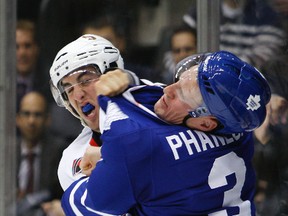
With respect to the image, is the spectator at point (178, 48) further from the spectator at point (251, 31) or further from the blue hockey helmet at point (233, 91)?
the blue hockey helmet at point (233, 91)

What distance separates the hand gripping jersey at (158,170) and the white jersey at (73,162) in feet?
1.14

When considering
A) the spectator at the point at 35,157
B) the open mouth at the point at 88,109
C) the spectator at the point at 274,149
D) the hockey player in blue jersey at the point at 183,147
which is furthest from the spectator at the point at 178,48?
the hockey player in blue jersey at the point at 183,147

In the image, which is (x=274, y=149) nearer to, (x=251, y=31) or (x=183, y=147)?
(x=251, y=31)

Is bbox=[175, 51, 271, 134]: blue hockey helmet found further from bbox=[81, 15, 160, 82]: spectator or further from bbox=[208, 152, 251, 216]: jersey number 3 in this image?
bbox=[81, 15, 160, 82]: spectator

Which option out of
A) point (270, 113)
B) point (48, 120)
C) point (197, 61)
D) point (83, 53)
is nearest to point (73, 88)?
point (83, 53)

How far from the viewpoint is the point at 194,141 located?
8.79ft

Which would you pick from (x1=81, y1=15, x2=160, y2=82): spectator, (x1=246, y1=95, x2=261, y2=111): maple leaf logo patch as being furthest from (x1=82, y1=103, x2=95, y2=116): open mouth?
(x1=81, y1=15, x2=160, y2=82): spectator

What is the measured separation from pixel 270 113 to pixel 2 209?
156 centimetres

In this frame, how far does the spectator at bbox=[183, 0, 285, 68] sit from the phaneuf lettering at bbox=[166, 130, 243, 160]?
129cm

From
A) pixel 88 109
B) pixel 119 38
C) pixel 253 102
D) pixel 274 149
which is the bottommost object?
pixel 274 149

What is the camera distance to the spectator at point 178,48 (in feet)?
13.6

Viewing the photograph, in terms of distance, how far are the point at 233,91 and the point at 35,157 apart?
2.36 m

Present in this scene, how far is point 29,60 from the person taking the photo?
15.5 ft

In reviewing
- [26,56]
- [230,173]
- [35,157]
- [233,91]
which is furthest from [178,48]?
[233,91]
